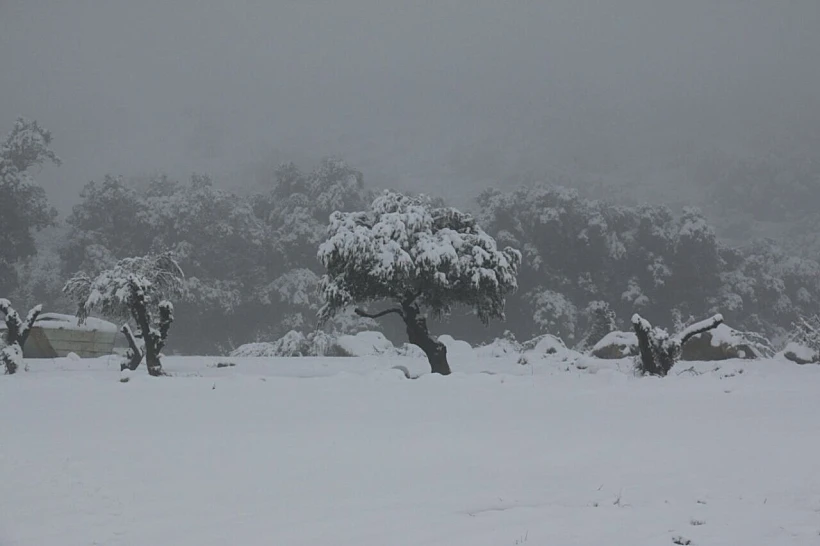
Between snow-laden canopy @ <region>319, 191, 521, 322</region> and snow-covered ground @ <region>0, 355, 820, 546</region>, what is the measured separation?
3637 millimetres

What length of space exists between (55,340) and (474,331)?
2539 cm

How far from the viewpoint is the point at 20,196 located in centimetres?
3475

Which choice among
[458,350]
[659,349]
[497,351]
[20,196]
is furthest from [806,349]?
[20,196]

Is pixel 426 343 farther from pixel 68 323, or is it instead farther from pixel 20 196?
pixel 20 196

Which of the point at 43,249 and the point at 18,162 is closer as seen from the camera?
the point at 18,162

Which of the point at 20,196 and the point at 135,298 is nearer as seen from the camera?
the point at 135,298

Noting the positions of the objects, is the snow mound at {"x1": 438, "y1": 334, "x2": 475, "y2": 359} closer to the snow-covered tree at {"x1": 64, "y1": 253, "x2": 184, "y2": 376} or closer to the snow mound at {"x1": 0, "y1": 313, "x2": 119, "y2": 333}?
the snow-covered tree at {"x1": 64, "y1": 253, "x2": 184, "y2": 376}

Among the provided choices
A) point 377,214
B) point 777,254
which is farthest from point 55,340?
point 777,254

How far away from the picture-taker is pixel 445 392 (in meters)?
9.99

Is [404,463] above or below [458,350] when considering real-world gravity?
below

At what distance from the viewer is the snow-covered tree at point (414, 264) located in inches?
535

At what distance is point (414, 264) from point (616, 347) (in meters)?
8.56

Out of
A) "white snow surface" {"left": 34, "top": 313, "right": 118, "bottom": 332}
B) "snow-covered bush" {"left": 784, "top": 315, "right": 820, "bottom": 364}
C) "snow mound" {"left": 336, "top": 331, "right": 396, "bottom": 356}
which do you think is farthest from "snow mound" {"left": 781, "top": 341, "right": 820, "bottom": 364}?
"white snow surface" {"left": 34, "top": 313, "right": 118, "bottom": 332}

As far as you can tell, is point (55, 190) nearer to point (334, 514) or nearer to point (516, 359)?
point (516, 359)
